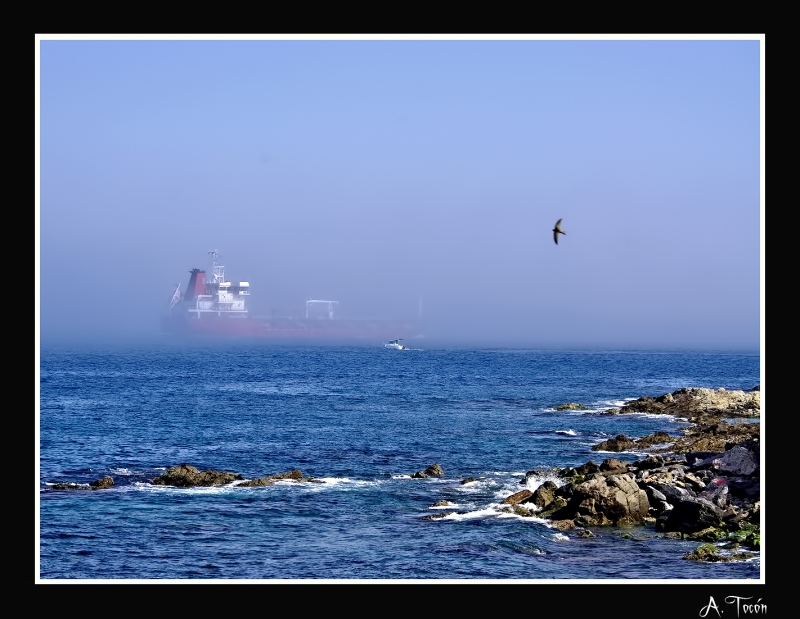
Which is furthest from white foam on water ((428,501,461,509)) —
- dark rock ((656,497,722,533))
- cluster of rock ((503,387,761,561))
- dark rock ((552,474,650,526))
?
dark rock ((656,497,722,533))

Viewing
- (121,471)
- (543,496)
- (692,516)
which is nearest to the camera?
(692,516)

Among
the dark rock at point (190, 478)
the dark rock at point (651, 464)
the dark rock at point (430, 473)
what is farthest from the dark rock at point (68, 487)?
the dark rock at point (651, 464)

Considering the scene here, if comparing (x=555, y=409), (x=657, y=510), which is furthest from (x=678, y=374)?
(x=657, y=510)

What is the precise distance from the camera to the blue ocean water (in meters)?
27.2

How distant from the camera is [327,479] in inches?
1576

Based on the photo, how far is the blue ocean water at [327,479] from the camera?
27.2 metres

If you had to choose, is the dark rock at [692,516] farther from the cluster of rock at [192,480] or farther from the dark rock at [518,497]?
the cluster of rock at [192,480]

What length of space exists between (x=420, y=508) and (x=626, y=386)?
63.5m

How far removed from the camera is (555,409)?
68.8 m

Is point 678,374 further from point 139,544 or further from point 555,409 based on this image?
point 139,544

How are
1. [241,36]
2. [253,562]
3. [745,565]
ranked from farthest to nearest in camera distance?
[253,562] → [745,565] → [241,36]

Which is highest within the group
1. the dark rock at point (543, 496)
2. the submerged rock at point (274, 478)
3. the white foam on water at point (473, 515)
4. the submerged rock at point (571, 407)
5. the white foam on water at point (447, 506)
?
the submerged rock at point (571, 407)

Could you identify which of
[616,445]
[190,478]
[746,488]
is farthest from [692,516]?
[190,478]

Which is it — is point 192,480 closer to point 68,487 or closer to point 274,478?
point 274,478
